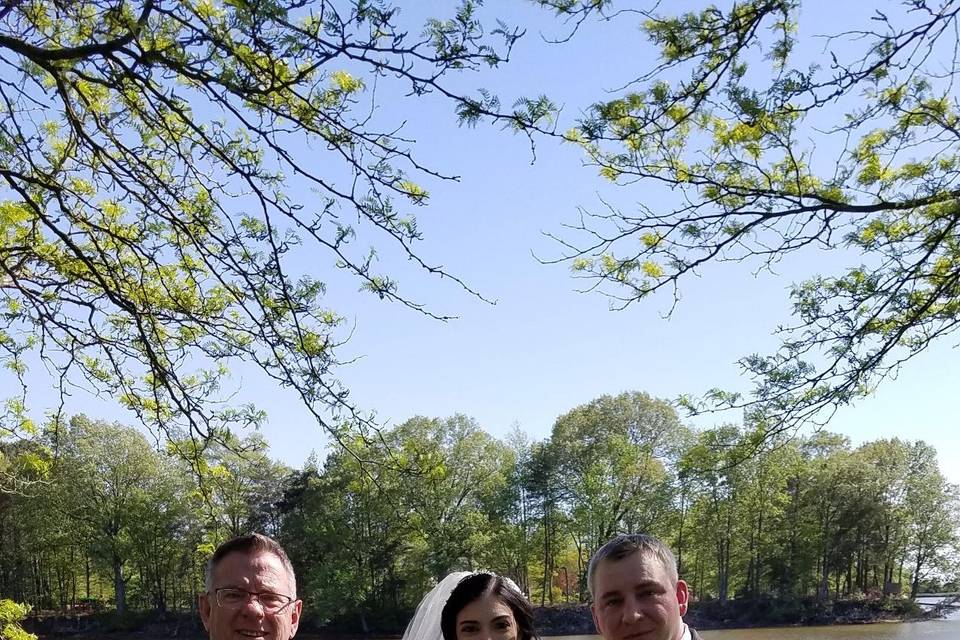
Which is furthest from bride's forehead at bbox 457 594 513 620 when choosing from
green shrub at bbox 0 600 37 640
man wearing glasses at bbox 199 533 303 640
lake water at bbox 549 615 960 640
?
lake water at bbox 549 615 960 640

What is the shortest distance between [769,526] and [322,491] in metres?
19.0

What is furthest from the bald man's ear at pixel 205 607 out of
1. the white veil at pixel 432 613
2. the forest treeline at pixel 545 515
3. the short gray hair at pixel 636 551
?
the forest treeline at pixel 545 515

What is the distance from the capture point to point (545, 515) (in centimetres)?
3838

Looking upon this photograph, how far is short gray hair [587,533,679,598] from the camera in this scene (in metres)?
2.76

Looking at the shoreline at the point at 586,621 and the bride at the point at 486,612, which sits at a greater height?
the bride at the point at 486,612

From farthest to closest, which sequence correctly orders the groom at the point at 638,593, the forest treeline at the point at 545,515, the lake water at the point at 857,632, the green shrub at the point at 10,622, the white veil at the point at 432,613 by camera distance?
1. the forest treeline at the point at 545,515
2. the lake water at the point at 857,632
3. the green shrub at the point at 10,622
4. the white veil at the point at 432,613
5. the groom at the point at 638,593

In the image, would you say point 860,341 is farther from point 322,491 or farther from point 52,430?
point 322,491

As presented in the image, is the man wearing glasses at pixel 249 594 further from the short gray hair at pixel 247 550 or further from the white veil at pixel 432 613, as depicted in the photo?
the white veil at pixel 432 613

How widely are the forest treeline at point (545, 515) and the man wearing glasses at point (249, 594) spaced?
97.8ft

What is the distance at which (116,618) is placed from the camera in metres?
40.0

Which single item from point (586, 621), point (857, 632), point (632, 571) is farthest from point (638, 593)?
point (586, 621)

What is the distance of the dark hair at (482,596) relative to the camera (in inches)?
122

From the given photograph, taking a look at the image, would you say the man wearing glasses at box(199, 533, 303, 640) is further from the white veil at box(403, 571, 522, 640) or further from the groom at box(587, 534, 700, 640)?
the white veil at box(403, 571, 522, 640)

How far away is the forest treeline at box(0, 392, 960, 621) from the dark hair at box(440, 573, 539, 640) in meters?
29.5
